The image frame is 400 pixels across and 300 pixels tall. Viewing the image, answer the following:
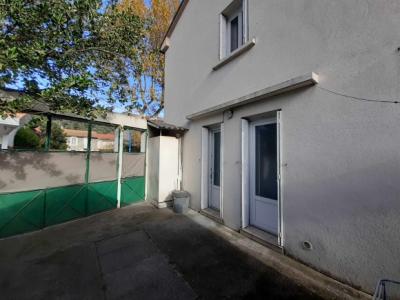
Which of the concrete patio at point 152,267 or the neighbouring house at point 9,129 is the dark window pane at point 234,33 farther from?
the neighbouring house at point 9,129

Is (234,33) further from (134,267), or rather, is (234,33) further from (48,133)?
(134,267)

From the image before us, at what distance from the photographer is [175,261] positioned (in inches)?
130

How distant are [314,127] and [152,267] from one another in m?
3.70

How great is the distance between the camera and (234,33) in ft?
16.8

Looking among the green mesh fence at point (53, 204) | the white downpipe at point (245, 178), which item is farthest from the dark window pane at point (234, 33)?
the green mesh fence at point (53, 204)

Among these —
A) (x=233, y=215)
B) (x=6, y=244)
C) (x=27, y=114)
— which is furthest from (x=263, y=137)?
(x=6, y=244)

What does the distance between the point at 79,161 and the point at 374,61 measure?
7026 mm

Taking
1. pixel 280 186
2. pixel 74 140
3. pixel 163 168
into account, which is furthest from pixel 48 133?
pixel 280 186

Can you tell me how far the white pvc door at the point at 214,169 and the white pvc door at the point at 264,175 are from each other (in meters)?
1.38

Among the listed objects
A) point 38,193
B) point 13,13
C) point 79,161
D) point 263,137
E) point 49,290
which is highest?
point 13,13

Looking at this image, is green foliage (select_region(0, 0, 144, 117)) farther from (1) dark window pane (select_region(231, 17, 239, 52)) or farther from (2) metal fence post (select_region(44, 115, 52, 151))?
(1) dark window pane (select_region(231, 17, 239, 52))

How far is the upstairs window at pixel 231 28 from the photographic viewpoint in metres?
4.86

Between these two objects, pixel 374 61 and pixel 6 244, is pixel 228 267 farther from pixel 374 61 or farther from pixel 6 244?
pixel 6 244

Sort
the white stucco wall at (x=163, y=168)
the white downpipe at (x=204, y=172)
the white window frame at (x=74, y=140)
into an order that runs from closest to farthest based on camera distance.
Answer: the white window frame at (x=74, y=140) → the white downpipe at (x=204, y=172) → the white stucco wall at (x=163, y=168)
